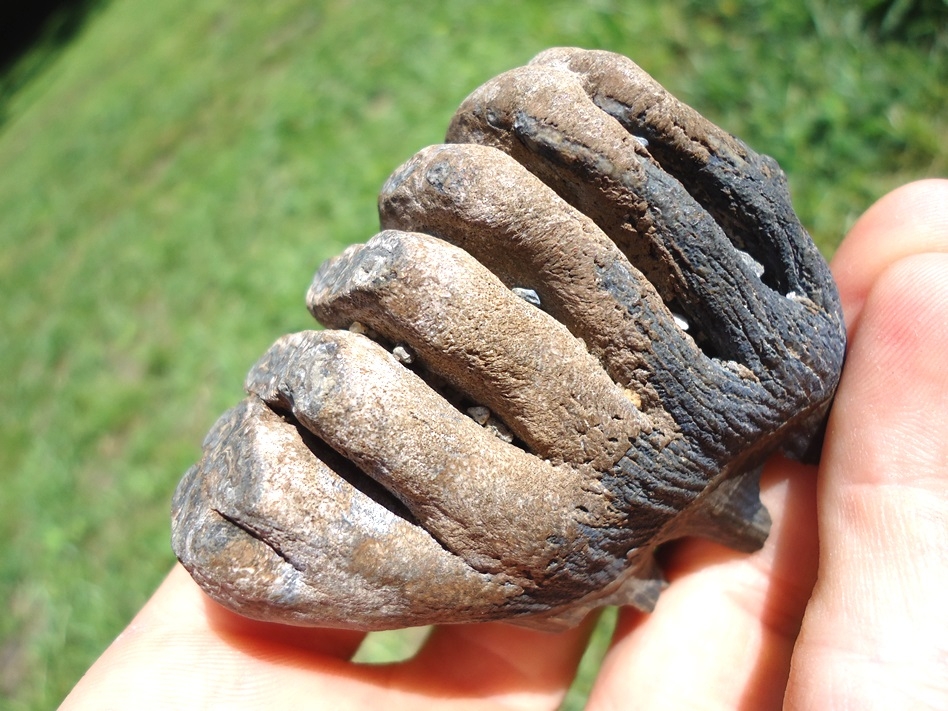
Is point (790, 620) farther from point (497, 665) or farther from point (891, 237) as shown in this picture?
point (891, 237)

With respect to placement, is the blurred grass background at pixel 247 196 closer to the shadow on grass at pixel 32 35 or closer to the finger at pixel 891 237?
the finger at pixel 891 237

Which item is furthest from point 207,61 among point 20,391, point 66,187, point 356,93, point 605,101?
point 605,101

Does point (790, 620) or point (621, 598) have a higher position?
point (621, 598)

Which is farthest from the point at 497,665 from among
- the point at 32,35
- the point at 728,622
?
the point at 32,35

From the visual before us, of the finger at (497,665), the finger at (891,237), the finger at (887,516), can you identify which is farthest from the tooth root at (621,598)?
the finger at (891,237)

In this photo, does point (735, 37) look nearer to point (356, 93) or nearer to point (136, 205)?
point (356, 93)

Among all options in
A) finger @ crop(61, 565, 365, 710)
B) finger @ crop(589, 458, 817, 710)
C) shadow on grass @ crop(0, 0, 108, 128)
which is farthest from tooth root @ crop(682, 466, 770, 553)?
shadow on grass @ crop(0, 0, 108, 128)

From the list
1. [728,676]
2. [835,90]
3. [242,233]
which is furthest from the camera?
[242,233]
